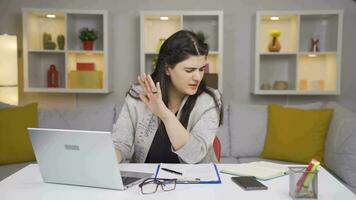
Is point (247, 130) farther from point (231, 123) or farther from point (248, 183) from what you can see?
point (248, 183)

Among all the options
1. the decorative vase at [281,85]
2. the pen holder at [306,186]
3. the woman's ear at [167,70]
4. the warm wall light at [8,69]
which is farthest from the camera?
the decorative vase at [281,85]

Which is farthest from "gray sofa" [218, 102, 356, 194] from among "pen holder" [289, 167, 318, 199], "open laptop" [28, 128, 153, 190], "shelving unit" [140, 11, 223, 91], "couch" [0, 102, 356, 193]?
"open laptop" [28, 128, 153, 190]

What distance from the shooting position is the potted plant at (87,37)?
3568 mm

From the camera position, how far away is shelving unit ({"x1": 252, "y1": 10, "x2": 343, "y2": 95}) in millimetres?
3422

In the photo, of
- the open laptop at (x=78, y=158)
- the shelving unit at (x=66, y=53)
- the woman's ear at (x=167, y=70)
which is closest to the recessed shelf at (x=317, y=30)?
the shelving unit at (x=66, y=53)

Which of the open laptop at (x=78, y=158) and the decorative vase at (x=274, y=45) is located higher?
the decorative vase at (x=274, y=45)

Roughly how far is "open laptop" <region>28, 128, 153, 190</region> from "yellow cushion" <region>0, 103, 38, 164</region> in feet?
5.44

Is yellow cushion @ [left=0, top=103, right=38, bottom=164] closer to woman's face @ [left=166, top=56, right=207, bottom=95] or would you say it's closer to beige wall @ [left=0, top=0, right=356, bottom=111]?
beige wall @ [left=0, top=0, right=356, bottom=111]

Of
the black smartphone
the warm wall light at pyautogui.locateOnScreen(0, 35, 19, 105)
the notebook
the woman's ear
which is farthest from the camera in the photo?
the warm wall light at pyautogui.locateOnScreen(0, 35, 19, 105)

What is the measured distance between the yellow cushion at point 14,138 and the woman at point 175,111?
1320mm

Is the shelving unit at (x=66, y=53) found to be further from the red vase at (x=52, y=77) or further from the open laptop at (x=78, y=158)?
the open laptop at (x=78, y=158)

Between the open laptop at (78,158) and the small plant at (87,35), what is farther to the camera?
the small plant at (87,35)

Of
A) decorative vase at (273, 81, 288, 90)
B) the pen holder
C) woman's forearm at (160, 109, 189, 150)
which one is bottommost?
the pen holder

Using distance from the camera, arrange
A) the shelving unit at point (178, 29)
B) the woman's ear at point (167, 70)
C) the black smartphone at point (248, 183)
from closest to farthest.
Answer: the black smartphone at point (248, 183) < the woman's ear at point (167, 70) < the shelving unit at point (178, 29)
